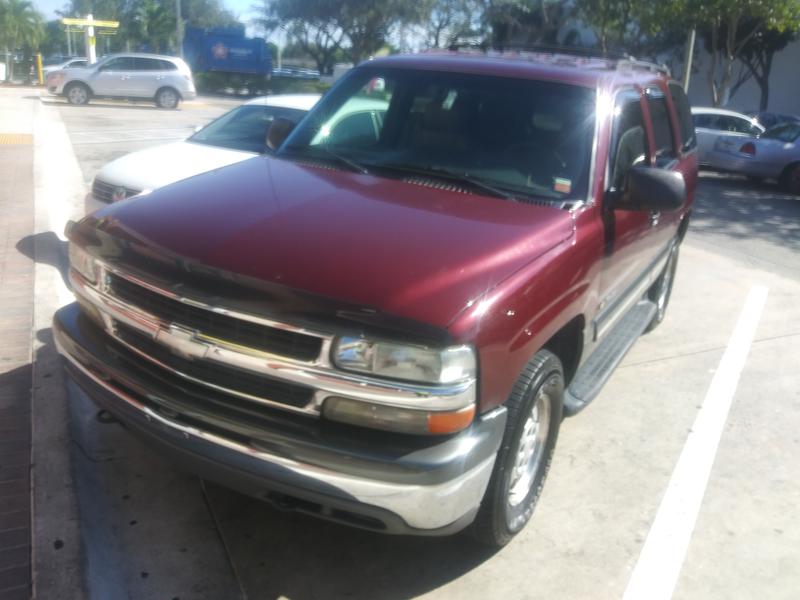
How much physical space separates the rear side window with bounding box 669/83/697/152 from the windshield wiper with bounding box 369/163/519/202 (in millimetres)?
2623

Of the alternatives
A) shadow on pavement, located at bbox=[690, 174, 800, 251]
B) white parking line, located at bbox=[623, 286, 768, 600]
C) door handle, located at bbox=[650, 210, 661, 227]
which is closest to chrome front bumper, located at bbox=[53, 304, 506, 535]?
white parking line, located at bbox=[623, 286, 768, 600]

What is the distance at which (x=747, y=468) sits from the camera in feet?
14.2

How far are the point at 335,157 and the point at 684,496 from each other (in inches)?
97.4

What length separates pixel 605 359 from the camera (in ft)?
15.0

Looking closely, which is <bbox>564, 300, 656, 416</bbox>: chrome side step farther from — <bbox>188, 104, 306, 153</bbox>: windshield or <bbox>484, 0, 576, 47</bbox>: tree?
<bbox>484, 0, 576, 47</bbox>: tree

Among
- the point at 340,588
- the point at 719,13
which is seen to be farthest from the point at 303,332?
the point at 719,13

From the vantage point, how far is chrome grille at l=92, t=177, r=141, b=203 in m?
6.83

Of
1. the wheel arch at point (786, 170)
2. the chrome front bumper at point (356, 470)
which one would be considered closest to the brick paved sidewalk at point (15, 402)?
the chrome front bumper at point (356, 470)

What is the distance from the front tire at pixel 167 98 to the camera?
85.5ft

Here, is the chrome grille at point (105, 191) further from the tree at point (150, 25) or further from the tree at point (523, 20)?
the tree at point (150, 25)

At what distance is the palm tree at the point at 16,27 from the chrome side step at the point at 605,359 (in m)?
42.7

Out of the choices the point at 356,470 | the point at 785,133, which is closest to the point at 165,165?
the point at 356,470

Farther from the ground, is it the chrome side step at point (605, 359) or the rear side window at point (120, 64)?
the rear side window at point (120, 64)

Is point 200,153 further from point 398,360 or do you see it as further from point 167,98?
point 167,98
